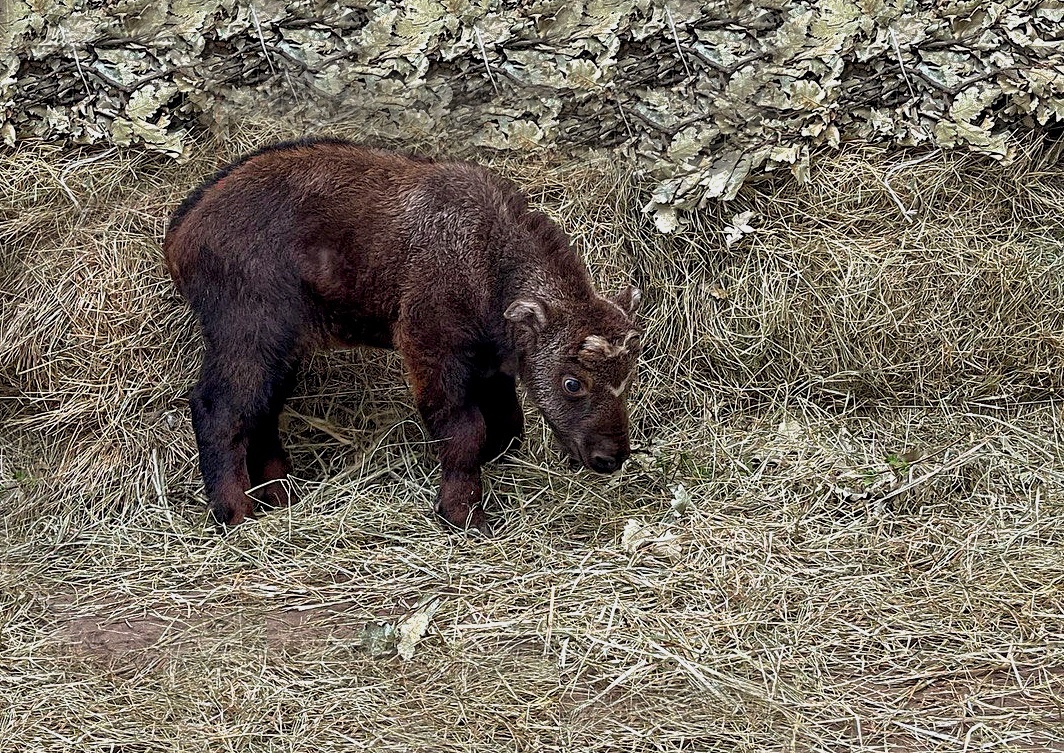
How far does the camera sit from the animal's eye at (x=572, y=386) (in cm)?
582

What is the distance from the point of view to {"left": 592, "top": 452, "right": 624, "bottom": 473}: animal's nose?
19.4 ft

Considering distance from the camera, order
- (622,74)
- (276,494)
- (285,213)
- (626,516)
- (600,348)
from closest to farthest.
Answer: (600,348), (285,213), (626,516), (276,494), (622,74)

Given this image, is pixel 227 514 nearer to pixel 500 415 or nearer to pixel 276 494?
pixel 276 494

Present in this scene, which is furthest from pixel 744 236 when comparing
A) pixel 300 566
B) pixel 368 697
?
pixel 368 697

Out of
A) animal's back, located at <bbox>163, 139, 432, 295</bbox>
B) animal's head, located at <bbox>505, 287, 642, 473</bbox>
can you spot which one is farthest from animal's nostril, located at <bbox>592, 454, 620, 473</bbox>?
animal's back, located at <bbox>163, 139, 432, 295</bbox>

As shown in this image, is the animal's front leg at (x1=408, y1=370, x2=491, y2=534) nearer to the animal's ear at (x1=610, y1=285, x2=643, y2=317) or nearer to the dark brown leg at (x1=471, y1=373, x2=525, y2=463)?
the dark brown leg at (x1=471, y1=373, x2=525, y2=463)

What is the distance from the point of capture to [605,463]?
593 cm

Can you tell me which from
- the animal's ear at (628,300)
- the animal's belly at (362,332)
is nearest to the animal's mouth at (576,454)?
the animal's ear at (628,300)

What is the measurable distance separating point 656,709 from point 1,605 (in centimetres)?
314

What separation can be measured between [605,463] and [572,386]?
1.47 ft

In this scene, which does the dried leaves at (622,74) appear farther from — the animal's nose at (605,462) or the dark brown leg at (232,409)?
A: the animal's nose at (605,462)

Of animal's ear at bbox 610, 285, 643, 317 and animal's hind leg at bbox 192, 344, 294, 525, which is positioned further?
animal's ear at bbox 610, 285, 643, 317

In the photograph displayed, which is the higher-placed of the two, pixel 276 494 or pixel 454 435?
pixel 454 435

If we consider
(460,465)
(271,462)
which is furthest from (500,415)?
(271,462)
